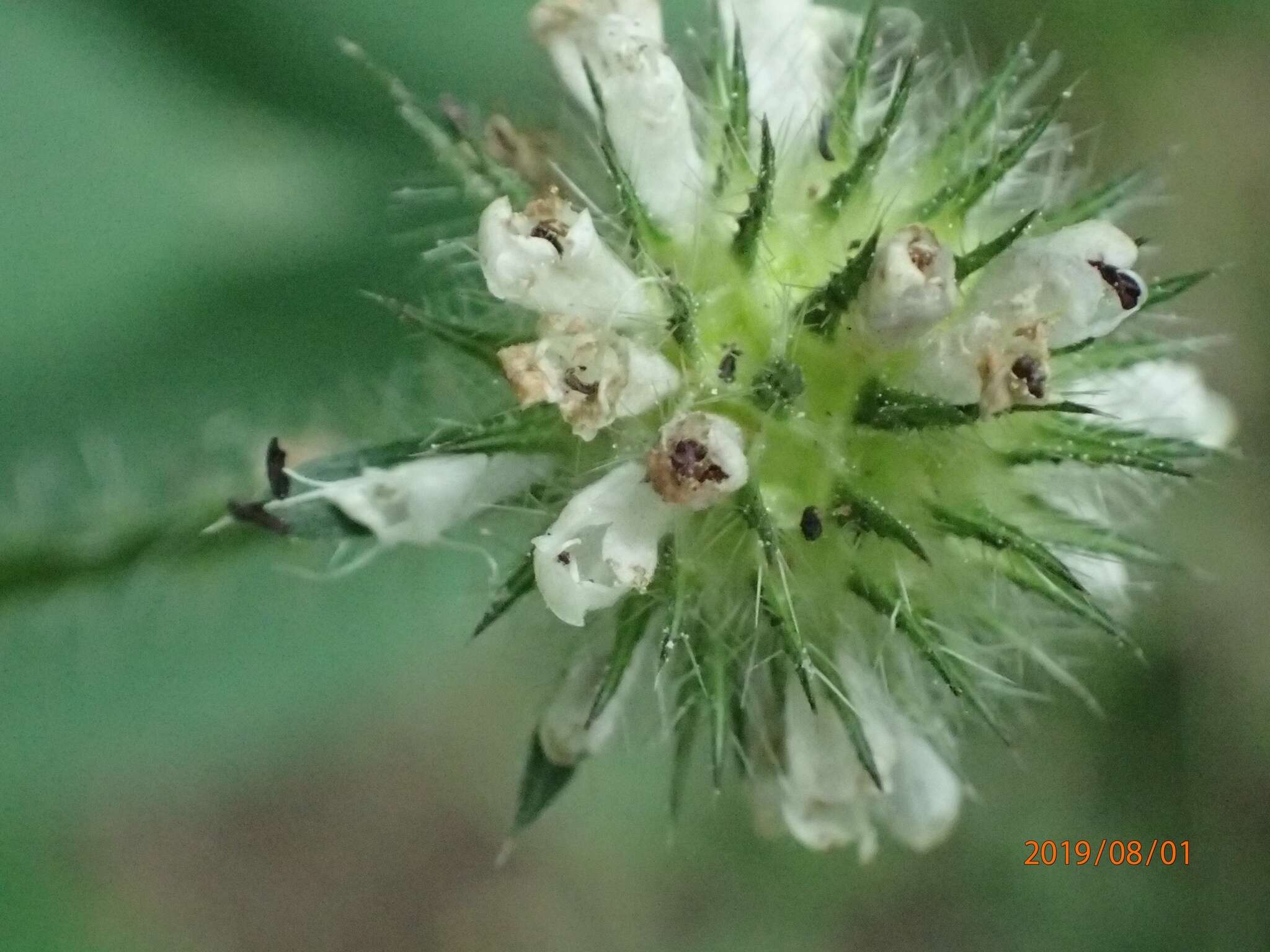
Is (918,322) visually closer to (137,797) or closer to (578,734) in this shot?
(578,734)

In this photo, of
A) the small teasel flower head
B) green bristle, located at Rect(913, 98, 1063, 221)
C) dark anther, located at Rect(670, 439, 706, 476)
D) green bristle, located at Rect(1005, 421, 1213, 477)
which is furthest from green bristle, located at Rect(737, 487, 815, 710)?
green bristle, located at Rect(913, 98, 1063, 221)

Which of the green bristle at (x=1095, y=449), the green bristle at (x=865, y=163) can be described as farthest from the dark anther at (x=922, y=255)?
the green bristle at (x=1095, y=449)

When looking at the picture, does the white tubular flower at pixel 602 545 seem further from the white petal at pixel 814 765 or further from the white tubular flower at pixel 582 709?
the white petal at pixel 814 765

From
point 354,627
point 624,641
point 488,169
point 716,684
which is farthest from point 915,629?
point 354,627

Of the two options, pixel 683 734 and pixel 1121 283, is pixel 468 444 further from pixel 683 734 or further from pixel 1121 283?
pixel 1121 283

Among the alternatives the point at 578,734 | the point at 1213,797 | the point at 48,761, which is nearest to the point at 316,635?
the point at 48,761

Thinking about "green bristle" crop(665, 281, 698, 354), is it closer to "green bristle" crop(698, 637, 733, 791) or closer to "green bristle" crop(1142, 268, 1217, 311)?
"green bristle" crop(698, 637, 733, 791)

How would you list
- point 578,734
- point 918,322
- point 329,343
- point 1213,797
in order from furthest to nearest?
point 1213,797, point 329,343, point 578,734, point 918,322
